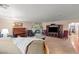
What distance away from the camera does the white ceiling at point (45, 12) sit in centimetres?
161

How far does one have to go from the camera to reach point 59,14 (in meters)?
1.63

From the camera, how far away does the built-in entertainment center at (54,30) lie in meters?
1.62

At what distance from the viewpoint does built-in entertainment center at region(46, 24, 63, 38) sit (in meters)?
1.62

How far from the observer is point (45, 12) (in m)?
1.62

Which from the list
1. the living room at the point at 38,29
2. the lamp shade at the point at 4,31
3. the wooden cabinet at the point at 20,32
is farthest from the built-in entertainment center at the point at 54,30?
the lamp shade at the point at 4,31

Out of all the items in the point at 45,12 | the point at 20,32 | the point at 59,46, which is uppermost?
the point at 45,12

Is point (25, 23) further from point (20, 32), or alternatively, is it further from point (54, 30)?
point (54, 30)

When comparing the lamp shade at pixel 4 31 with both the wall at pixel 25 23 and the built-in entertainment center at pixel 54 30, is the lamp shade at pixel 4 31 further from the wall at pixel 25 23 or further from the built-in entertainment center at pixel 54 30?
the built-in entertainment center at pixel 54 30

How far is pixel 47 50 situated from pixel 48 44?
0.05 m

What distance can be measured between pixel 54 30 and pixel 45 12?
0.15 meters

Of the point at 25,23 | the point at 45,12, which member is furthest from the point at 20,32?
the point at 45,12

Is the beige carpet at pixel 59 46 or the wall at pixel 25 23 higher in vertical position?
the wall at pixel 25 23

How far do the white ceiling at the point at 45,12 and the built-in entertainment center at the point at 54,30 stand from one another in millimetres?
52

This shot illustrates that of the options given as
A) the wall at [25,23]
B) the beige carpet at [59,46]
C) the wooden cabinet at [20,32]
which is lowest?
the beige carpet at [59,46]
